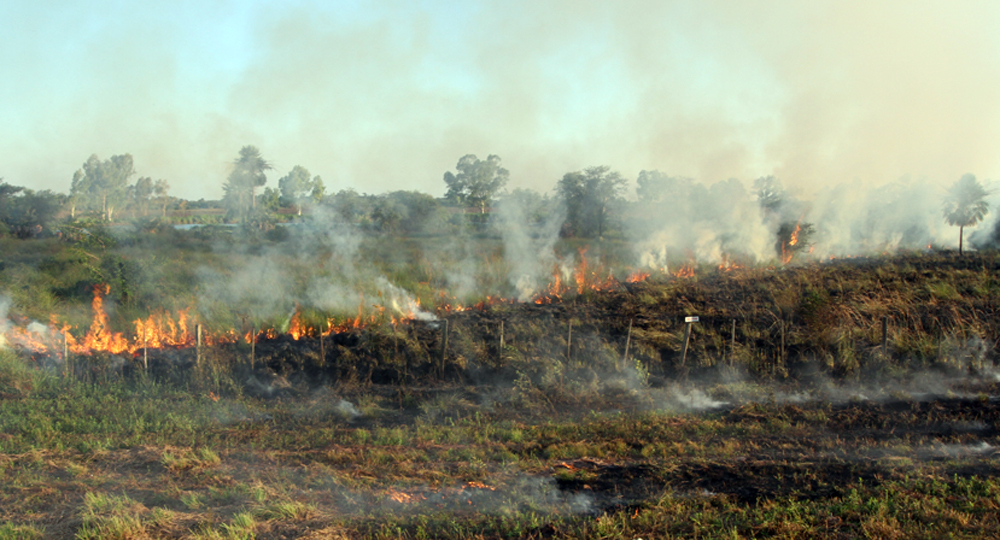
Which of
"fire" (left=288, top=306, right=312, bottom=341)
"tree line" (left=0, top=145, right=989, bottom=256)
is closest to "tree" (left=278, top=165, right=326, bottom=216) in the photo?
"tree line" (left=0, top=145, right=989, bottom=256)

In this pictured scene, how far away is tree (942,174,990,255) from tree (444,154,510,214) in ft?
89.5

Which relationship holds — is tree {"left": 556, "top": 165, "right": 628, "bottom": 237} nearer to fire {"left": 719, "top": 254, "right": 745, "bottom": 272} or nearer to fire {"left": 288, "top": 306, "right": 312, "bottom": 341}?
fire {"left": 719, "top": 254, "right": 745, "bottom": 272}

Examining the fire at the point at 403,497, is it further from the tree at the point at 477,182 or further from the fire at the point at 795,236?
the tree at the point at 477,182

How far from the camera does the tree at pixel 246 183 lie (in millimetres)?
23922

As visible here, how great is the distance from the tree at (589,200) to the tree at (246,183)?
1710cm

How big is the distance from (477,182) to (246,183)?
62.5ft

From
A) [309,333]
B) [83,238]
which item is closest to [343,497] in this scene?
[309,333]

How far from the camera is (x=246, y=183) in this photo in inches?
1006

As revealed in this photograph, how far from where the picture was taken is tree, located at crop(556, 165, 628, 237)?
31672 mm

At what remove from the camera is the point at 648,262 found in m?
22.5

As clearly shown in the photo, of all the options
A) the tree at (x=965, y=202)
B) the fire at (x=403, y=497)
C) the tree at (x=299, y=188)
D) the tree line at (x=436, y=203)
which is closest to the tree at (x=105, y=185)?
the tree line at (x=436, y=203)

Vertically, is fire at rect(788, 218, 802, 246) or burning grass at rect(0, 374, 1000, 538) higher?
fire at rect(788, 218, 802, 246)

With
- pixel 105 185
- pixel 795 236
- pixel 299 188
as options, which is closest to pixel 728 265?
pixel 795 236

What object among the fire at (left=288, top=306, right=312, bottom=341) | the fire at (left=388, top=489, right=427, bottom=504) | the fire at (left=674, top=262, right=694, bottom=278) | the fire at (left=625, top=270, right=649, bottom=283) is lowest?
the fire at (left=388, top=489, right=427, bottom=504)
